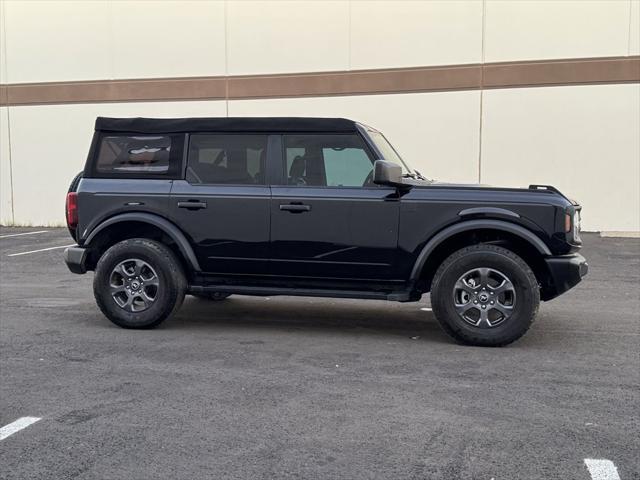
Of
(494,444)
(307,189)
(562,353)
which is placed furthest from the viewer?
(307,189)

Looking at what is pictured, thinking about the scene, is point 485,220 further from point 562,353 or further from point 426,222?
point 562,353

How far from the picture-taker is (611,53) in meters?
14.5

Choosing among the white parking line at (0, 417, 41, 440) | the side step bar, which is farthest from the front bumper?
the white parking line at (0, 417, 41, 440)

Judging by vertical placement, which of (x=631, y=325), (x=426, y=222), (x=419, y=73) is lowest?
(x=631, y=325)

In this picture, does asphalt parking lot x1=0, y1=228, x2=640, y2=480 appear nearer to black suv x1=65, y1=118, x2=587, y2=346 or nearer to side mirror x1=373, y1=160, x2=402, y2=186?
black suv x1=65, y1=118, x2=587, y2=346

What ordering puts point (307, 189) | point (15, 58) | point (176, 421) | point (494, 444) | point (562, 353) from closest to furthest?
point (494, 444) < point (176, 421) < point (562, 353) < point (307, 189) < point (15, 58)

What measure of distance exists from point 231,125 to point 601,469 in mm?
4289

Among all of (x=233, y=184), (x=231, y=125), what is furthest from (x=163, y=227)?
(x=231, y=125)

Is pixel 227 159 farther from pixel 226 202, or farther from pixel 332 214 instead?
pixel 332 214

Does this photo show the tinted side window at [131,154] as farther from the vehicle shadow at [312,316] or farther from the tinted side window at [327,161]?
the vehicle shadow at [312,316]

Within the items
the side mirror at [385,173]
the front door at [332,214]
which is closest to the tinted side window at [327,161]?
the front door at [332,214]

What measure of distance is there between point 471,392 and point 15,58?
18181mm

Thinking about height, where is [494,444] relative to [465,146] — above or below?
below

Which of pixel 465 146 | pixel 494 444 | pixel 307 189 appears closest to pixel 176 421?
pixel 494 444
